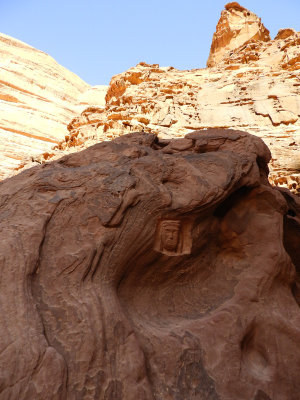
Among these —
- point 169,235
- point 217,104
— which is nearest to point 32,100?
point 217,104

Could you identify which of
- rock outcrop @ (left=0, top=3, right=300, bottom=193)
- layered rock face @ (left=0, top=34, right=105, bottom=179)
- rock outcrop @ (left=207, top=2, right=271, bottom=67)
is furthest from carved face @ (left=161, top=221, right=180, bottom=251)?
rock outcrop @ (left=207, top=2, right=271, bottom=67)

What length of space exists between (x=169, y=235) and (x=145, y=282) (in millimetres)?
467

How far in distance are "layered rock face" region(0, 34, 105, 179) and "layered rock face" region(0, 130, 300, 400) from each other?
9.28m

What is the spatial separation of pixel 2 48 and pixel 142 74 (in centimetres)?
1472

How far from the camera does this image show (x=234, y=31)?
72.6ft

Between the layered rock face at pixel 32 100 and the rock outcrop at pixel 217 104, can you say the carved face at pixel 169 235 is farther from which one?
the layered rock face at pixel 32 100

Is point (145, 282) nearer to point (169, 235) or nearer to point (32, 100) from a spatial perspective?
point (169, 235)

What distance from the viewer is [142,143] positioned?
3834 mm

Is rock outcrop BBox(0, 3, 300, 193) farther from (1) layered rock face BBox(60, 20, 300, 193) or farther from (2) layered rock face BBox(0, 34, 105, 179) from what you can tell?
(2) layered rock face BBox(0, 34, 105, 179)

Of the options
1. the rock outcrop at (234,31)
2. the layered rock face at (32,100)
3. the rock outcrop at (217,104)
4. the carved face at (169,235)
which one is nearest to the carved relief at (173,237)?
the carved face at (169,235)

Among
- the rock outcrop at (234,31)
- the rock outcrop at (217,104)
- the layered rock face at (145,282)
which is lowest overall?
the layered rock face at (145,282)

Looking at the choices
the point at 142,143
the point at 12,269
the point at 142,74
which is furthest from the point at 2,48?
the point at 12,269

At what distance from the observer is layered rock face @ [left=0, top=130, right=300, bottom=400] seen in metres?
1.92

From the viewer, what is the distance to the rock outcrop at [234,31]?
860 inches
